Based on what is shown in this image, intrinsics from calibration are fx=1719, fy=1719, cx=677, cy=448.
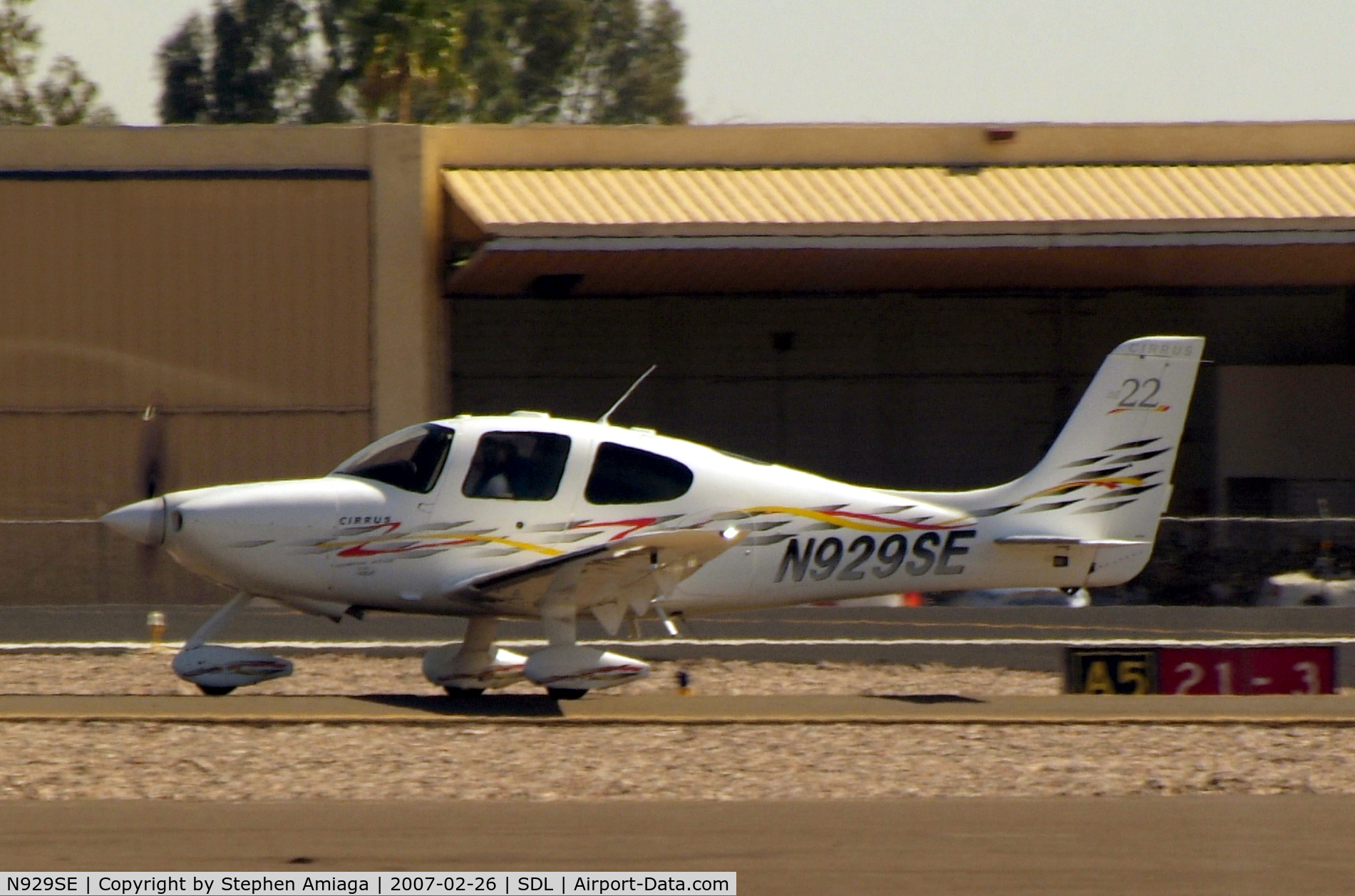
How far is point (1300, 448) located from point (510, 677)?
17.2 metres

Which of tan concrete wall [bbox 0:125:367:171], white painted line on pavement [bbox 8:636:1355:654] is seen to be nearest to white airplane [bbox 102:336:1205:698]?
white painted line on pavement [bbox 8:636:1355:654]

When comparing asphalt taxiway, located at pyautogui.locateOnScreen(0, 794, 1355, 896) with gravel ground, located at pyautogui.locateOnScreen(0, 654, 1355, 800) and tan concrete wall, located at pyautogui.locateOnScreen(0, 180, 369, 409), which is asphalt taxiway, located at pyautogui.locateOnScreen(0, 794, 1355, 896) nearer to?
gravel ground, located at pyautogui.locateOnScreen(0, 654, 1355, 800)

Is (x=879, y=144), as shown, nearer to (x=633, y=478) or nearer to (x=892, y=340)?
(x=892, y=340)

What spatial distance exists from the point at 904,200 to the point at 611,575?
42.6ft

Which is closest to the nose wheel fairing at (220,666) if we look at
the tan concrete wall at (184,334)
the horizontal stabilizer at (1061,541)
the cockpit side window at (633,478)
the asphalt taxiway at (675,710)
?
the asphalt taxiway at (675,710)

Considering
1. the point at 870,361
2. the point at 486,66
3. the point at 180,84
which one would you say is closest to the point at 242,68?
the point at 180,84

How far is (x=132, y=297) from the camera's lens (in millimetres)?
22234

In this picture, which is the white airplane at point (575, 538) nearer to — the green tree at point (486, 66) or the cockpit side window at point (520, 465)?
the cockpit side window at point (520, 465)

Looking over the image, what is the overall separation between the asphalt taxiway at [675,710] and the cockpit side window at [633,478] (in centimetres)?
135

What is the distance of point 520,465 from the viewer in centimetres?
1133

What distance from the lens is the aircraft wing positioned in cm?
1042

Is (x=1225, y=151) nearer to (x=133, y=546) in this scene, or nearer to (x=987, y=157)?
(x=987, y=157)

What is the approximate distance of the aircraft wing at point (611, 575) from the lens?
10.4 meters

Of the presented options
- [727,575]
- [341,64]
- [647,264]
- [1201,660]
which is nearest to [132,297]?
[647,264]
